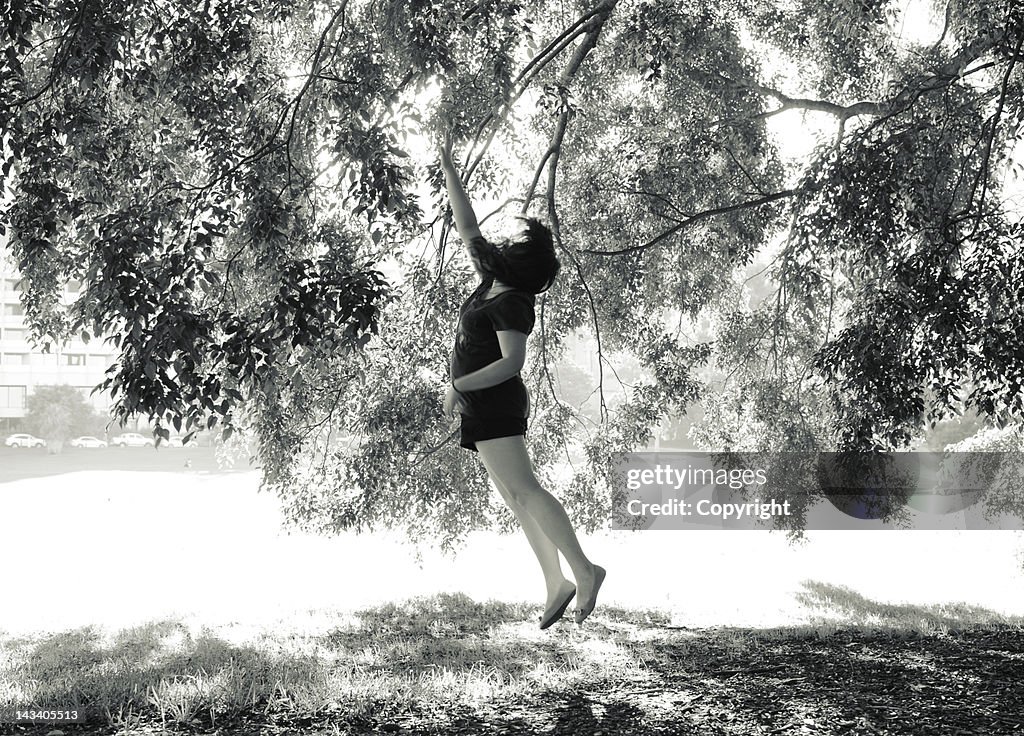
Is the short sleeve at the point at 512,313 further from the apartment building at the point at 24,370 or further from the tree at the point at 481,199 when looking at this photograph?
the apartment building at the point at 24,370

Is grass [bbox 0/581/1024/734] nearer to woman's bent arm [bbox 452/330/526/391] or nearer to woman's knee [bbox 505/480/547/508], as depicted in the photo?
woman's knee [bbox 505/480/547/508]

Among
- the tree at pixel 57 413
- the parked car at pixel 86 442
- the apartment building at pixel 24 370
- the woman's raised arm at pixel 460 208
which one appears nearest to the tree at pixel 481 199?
the woman's raised arm at pixel 460 208

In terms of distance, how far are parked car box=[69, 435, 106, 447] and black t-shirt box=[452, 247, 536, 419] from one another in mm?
53082

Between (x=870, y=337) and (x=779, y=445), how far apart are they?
5556mm

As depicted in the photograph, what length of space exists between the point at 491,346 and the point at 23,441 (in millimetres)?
54173

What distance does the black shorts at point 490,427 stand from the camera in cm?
269

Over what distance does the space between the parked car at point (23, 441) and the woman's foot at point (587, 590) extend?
52485 millimetres

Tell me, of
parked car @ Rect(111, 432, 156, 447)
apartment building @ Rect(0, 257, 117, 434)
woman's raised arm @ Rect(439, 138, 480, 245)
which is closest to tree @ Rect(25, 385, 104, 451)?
apartment building @ Rect(0, 257, 117, 434)

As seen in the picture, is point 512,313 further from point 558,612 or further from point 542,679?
point 542,679

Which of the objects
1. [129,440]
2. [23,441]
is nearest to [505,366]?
[23,441]

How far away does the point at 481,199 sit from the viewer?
9.27 m

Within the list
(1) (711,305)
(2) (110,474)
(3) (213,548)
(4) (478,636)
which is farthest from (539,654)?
(2) (110,474)

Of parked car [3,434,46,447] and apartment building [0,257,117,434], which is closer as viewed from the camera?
apartment building [0,257,117,434]

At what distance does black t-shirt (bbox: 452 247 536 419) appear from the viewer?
2.69m
